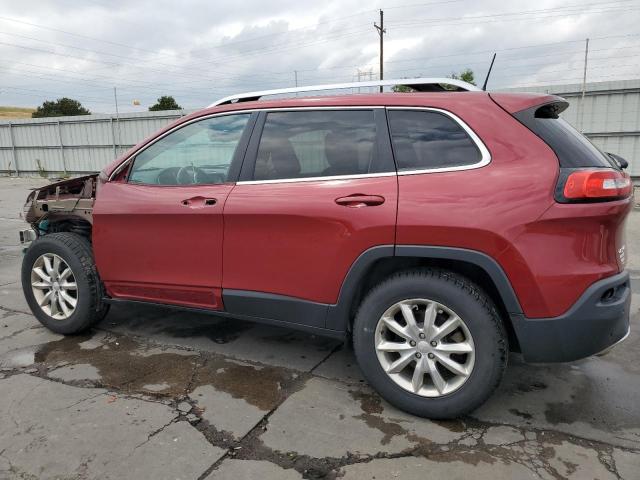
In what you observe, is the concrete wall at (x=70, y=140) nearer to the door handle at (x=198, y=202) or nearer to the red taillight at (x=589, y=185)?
the door handle at (x=198, y=202)

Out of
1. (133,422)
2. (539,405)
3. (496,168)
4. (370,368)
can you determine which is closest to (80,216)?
(133,422)

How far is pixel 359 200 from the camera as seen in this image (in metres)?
2.70

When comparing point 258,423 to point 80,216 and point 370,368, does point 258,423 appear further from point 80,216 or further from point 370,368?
point 80,216

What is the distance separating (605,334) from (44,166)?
2698cm

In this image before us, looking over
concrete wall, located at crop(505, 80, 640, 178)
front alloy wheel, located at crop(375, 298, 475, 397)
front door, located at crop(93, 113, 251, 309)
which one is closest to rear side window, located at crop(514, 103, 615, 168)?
front alloy wheel, located at crop(375, 298, 475, 397)

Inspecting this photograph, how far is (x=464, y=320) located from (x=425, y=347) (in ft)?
0.87

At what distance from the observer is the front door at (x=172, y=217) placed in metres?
3.21

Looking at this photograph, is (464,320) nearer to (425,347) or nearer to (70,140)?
(425,347)

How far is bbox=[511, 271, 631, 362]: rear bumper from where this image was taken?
7.77 feet

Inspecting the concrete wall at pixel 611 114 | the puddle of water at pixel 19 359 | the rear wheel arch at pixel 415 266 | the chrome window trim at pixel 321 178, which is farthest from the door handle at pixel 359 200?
the concrete wall at pixel 611 114

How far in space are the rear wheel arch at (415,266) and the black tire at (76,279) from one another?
1.98m

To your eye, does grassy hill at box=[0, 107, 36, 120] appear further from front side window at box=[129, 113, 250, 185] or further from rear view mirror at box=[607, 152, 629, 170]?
rear view mirror at box=[607, 152, 629, 170]

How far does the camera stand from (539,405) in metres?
2.86

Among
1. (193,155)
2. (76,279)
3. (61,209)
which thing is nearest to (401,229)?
(193,155)
